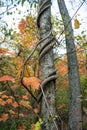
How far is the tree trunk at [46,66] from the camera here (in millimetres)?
2980

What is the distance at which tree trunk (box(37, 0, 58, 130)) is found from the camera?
9.78 feet

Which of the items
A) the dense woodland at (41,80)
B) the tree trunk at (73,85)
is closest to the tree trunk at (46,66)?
the dense woodland at (41,80)

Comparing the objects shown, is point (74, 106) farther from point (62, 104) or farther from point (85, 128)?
point (62, 104)

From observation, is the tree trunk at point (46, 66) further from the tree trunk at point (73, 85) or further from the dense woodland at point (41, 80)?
the tree trunk at point (73, 85)

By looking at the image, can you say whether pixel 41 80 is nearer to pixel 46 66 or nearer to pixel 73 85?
pixel 46 66

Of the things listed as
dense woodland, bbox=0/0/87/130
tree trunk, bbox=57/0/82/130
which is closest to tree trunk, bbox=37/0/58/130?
dense woodland, bbox=0/0/87/130

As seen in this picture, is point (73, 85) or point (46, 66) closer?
point (46, 66)

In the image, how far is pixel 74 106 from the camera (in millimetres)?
8891

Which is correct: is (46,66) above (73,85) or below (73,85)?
above

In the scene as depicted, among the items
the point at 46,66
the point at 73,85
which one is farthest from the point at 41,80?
the point at 73,85

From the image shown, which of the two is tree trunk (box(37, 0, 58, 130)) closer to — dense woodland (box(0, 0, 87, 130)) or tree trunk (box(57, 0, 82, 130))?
dense woodland (box(0, 0, 87, 130))

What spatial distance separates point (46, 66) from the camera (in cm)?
311

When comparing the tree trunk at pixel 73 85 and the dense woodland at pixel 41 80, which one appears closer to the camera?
the dense woodland at pixel 41 80

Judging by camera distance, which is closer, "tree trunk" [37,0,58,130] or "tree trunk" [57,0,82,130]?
"tree trunk" [37,0,58,130]
